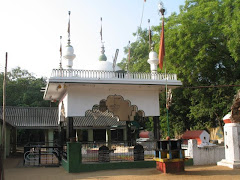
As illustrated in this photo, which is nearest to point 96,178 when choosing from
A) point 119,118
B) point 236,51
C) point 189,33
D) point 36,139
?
point 119,118

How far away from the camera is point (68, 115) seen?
13500 millimetres

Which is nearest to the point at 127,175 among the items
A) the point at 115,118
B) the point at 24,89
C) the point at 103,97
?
the point at 103,97

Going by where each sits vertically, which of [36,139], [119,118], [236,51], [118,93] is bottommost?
[36,139]

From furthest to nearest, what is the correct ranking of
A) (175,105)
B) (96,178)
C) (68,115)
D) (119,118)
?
(175,105) < (119,118) < (68,115) < (96,178)

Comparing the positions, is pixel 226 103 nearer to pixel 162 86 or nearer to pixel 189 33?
pixel 189 33

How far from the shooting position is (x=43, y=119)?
79.7 ft

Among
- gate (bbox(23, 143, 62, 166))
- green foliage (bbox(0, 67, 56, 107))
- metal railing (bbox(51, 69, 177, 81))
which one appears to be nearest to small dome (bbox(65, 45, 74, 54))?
metal railing (bbox(51, 69, 177, 81))

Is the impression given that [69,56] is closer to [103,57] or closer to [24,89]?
[103,57]

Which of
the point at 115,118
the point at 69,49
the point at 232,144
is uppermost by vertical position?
the point at 69,49

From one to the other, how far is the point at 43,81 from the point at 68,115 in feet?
99.0

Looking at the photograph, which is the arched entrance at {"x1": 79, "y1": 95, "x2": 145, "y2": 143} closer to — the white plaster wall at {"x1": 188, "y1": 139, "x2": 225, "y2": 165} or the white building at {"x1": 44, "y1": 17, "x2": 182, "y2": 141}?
the white building at {"x1": 44, "y1": 17, "x2": 182, "y2": 141}

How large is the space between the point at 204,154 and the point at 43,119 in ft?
49.5

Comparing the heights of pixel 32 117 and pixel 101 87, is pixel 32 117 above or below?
below

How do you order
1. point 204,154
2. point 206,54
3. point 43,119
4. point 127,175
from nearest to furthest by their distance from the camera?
point 127,175, point 204,154, point 206,54, point 43,119
